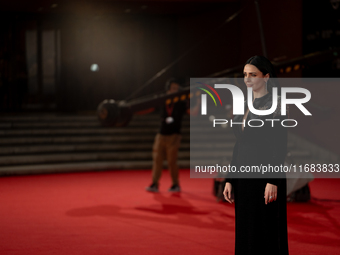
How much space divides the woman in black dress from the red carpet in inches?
53.2

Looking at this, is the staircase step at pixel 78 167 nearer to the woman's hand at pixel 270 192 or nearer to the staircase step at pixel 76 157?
the staircase step at pixel 76 157

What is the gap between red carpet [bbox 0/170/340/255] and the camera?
4.23 metres

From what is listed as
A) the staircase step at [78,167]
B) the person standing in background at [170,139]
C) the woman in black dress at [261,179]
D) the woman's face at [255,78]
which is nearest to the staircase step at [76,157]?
the staircase step at [78,167]

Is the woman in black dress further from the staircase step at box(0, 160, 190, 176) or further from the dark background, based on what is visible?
the dark background

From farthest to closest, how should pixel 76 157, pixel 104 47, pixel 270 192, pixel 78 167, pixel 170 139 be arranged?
1. pixel 104 47
2. pixel 76 157
3. pixel 78 167
4. pixel 170 139
5. pixel 270 192

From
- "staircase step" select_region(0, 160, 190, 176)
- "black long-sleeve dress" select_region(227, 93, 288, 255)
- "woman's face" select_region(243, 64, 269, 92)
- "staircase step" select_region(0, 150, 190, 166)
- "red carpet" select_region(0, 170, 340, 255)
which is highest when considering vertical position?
"woman's face" select_region(243, 64, 269, 92)

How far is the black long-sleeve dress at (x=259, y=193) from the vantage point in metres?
2.65

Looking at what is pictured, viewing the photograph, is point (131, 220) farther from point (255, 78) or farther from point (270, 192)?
point (255, 78)

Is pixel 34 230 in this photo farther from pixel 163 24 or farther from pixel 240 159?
pixel 163 24

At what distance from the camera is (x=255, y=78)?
2.69 meters

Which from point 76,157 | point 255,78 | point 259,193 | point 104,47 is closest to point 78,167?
point 76,157

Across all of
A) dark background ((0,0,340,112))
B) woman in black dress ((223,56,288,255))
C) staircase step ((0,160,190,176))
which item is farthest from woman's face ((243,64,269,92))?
dark background ((0,0,340,112))

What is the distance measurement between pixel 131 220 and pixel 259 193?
9.33 feet

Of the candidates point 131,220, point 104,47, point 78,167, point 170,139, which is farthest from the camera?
point 104,47
